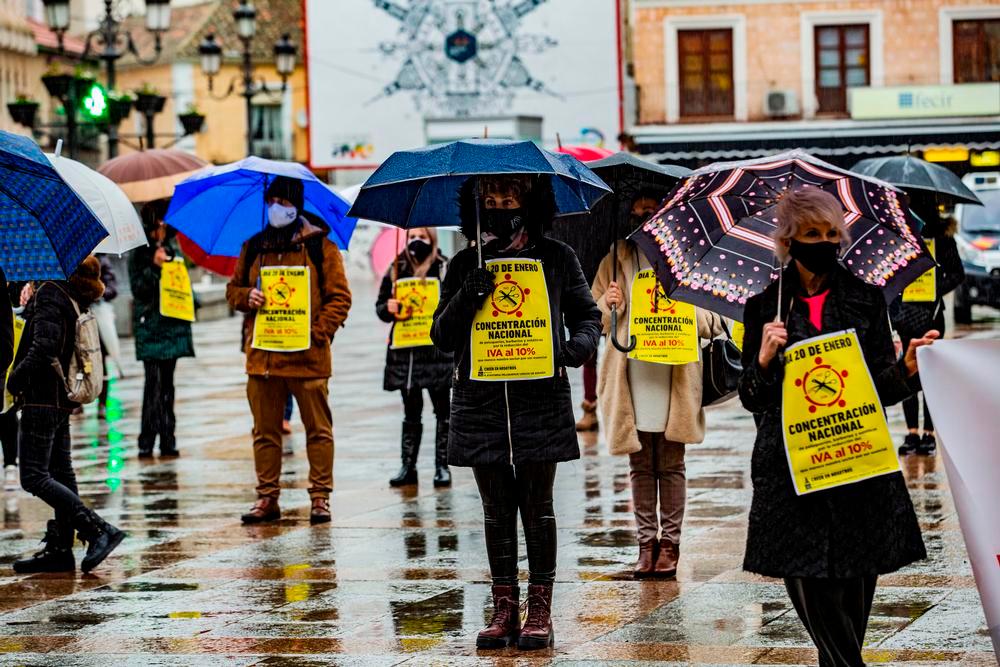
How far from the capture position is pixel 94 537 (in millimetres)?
9031

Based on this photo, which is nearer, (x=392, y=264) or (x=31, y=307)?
(x=31, y=307)

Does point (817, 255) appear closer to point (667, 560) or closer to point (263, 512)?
point (667, 560)

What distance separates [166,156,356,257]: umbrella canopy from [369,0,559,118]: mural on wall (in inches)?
1405

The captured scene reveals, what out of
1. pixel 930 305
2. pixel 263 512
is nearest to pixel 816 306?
pixel 263 512

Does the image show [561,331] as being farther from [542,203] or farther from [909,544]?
[909,544]

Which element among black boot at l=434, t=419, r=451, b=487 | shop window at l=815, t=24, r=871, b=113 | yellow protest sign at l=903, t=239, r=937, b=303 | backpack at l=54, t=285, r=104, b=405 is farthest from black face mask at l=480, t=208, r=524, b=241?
shop window at l=815, t=24, r=871, b=113

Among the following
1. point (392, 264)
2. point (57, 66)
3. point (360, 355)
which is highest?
point (57, 66)

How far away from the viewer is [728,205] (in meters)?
6.93

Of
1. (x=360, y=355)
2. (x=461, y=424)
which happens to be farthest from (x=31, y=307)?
(x=360, y=355)

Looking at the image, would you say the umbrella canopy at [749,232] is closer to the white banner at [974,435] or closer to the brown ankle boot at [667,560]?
the white banner at [974,435]

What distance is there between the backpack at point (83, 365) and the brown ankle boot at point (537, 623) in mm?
3085

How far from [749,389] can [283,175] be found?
5044 mm

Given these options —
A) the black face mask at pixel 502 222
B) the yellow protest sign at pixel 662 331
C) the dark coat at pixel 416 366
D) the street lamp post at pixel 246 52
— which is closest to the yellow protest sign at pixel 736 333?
the yellow protest sign at pixel 662 331

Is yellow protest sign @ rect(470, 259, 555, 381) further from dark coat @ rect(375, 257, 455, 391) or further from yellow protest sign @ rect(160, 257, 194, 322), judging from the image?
yellow protest sign @ rect(160, 257, 194, 322)
